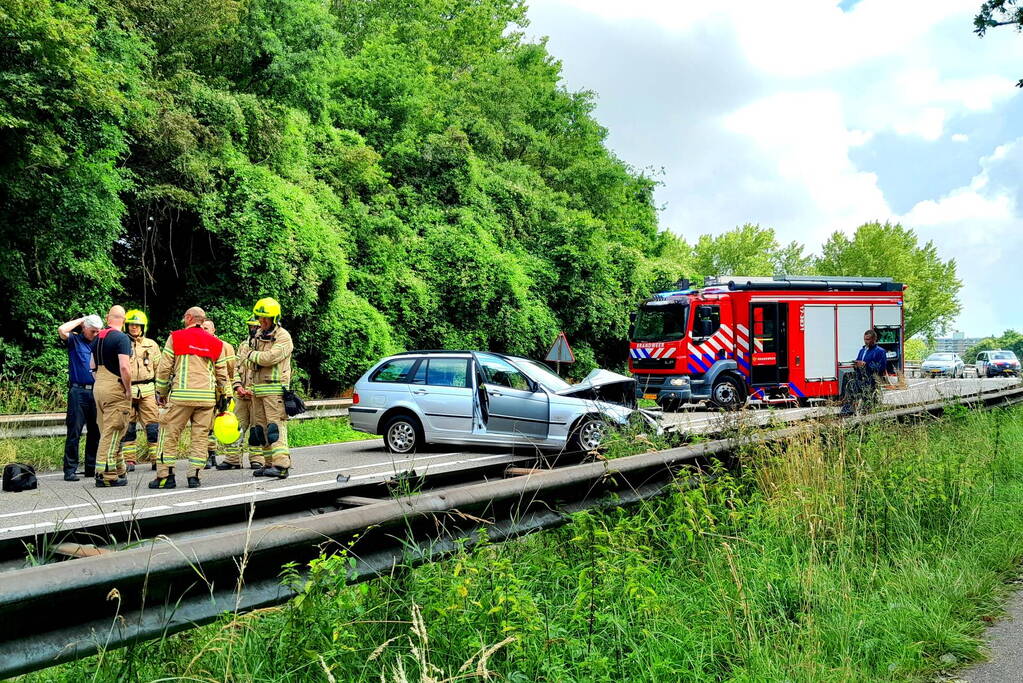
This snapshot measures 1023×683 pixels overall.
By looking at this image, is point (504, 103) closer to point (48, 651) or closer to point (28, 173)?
point (28, 173)

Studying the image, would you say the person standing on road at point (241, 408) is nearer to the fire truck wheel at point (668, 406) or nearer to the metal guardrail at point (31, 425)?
the metal guardrail at point (31, 425)

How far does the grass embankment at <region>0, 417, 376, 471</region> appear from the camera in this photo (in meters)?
12.1

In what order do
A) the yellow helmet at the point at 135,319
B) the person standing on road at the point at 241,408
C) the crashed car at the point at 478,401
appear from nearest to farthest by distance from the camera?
the person standing on road at the point at 241,408
the yellow helmet at the point at 135,319
the crashed car at the point at 478,401

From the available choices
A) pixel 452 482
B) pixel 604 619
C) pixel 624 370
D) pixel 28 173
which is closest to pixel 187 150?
pixel 28 173

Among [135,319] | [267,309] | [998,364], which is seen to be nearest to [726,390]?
[267,309]

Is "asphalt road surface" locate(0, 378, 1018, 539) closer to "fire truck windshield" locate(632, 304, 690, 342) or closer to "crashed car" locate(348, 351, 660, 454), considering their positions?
"crashed car" locate(348, 351, 660, 454)

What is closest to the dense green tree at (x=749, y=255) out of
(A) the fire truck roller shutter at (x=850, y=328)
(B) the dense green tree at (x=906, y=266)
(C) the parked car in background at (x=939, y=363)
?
(B) the dense green tree at (x=906, y=266)

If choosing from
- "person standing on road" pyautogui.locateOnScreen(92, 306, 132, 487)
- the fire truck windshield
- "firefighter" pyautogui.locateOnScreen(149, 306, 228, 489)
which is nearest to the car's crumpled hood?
"firefighter" pyautogui.locateOnScreen(149, 306, 228, 489)

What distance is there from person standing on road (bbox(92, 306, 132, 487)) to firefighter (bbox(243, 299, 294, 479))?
1.53 m

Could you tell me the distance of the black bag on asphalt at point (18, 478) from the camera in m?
9.20

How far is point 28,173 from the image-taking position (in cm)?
1505

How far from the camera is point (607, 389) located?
13234mm

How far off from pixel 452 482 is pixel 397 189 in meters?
24.8

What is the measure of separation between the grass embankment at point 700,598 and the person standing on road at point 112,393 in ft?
24.6
